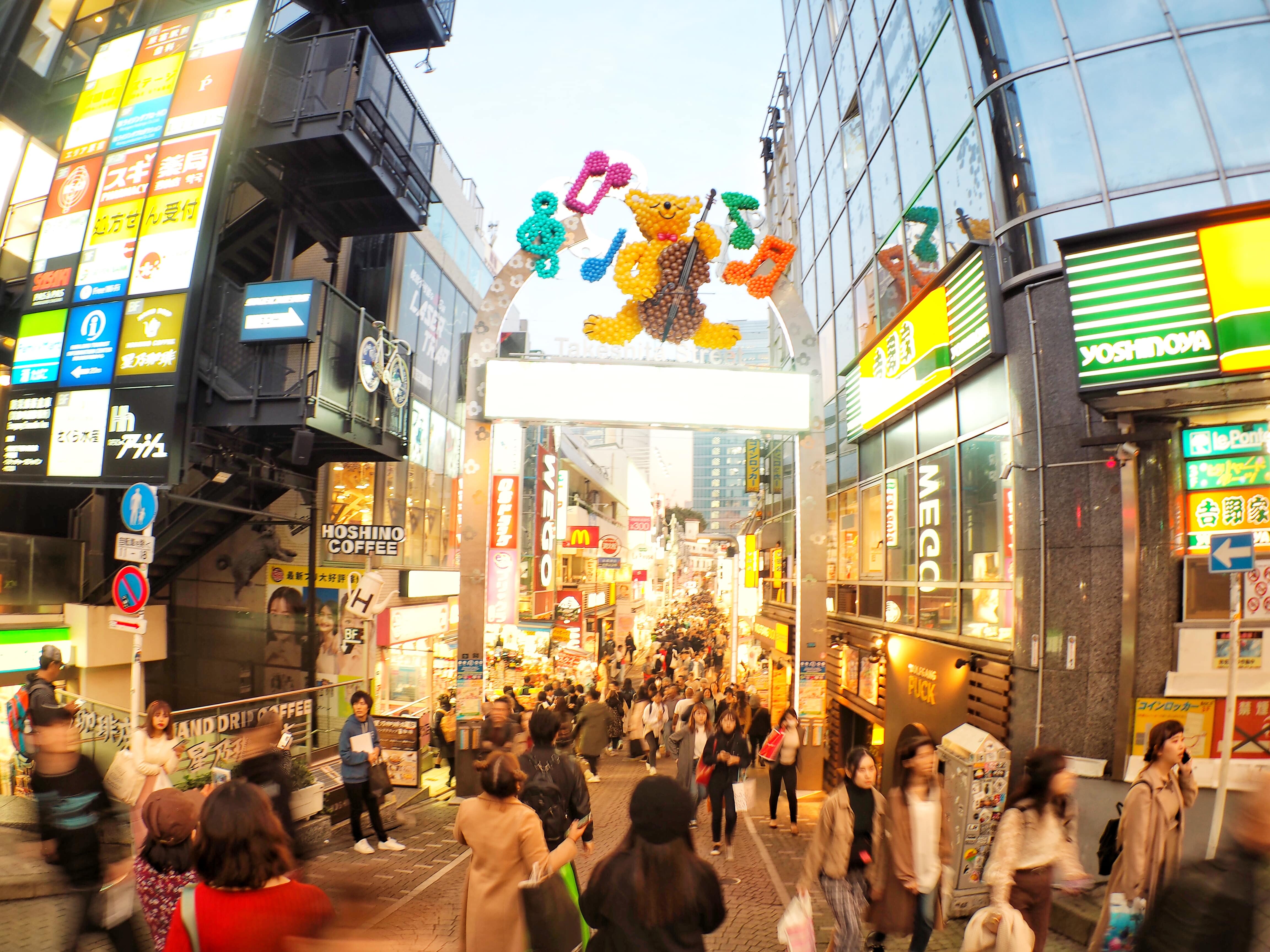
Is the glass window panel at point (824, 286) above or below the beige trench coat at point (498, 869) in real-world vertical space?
above

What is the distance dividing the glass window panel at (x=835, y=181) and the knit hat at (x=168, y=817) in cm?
1630

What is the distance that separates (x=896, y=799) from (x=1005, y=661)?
179 inches

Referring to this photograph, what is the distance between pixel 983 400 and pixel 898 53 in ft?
23.6

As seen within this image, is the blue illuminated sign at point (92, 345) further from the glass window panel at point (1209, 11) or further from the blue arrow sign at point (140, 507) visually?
the glass window panel at point (1209, 11)

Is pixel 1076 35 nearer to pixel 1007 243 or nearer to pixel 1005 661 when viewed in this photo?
pixel 1007 243

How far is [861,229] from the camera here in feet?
49.7

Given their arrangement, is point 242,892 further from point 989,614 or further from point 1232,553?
point 989,614

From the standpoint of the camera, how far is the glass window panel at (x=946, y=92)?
10.3 metres

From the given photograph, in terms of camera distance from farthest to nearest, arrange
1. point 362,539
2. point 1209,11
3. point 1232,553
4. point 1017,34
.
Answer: point 362,539 → point 1017,34 → point 1209,11 → point 1232,553

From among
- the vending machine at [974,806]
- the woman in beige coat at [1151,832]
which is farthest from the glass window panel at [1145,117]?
the woman in beige coat at [1151,832]

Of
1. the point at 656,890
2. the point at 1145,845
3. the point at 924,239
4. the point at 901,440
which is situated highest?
the point at 924,239

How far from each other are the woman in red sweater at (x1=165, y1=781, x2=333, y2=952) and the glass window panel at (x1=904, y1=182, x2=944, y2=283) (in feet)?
35.5

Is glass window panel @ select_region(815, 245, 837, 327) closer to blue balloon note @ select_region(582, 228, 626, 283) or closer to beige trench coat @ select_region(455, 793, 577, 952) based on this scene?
blue balloon note @ select_region(582, 228, 626, 283)

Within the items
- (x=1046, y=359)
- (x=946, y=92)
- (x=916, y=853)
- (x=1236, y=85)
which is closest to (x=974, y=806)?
(x=916, y=853)
